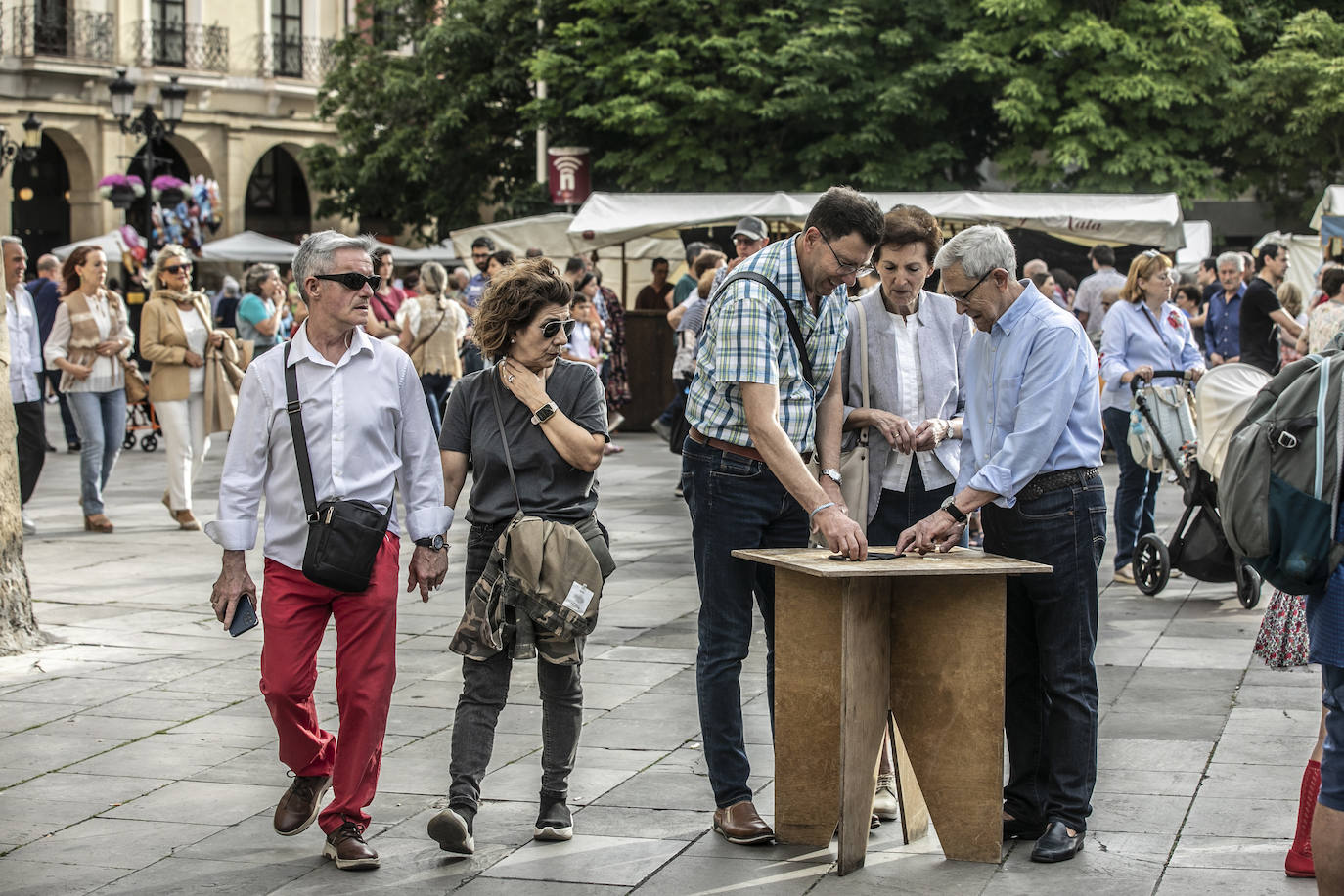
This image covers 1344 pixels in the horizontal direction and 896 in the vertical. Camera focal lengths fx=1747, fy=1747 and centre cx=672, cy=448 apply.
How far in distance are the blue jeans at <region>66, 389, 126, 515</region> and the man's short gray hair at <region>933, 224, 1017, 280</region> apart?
827cm

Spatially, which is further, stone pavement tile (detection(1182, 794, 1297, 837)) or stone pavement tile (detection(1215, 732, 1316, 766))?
stone pavement tile (detection(1215, 732, 1316, 766))

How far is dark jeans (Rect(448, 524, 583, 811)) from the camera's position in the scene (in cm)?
516

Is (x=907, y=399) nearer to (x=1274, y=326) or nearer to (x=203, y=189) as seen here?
(x=1274, y=326)

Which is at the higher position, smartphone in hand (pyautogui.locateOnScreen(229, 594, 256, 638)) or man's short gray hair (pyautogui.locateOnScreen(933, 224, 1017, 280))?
man's short gray hair (pyautogui.locateOnScreen(933, 224, 1017, 280))

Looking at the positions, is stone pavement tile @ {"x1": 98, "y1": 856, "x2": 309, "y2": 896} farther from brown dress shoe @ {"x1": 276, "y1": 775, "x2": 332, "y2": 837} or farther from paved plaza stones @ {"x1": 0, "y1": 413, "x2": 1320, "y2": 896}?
brown dress shoe @ {"x1": 276, "y1": 775, "x2": 332, "y2": 837}

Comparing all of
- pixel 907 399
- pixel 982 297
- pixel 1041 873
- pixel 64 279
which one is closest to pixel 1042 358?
pixel 982 297

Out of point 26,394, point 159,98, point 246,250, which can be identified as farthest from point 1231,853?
point 159,98

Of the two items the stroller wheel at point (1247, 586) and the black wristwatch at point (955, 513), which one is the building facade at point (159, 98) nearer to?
the stroller wheel at point (1247, 586)

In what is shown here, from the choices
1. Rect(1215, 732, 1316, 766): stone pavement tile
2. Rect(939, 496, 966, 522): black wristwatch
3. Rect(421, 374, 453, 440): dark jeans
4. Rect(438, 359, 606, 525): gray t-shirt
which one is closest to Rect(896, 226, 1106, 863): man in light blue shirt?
Rect(939, 496, 966, 522): black wristwatch

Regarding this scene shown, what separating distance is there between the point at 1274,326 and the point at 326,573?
10.8 meters

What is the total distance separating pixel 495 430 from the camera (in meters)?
5.23

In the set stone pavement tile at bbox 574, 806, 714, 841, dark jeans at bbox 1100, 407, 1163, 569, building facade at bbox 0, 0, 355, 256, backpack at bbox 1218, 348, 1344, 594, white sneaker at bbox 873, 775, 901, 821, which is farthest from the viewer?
building facade at bbox 0, 0, 355, 256

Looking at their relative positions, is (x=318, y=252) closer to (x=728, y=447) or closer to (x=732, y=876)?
(x=728, y=447)

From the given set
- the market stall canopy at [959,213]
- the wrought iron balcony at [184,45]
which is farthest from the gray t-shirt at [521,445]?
the wrought iron balcony at [184,45]
